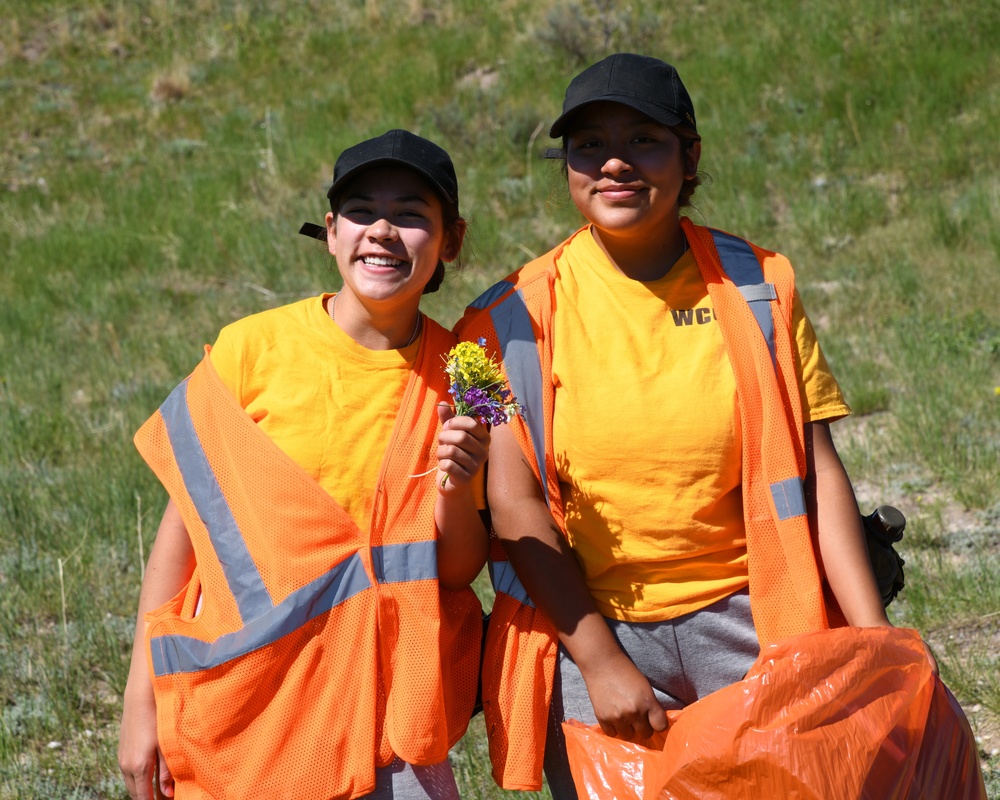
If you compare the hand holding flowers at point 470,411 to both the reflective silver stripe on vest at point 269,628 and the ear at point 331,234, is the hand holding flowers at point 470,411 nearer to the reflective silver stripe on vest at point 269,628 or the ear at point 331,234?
the reflective silver stripe on vest at point 269,628

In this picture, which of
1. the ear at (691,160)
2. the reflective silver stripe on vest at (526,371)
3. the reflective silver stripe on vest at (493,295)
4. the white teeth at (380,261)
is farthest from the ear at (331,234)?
the ear at (691,160)

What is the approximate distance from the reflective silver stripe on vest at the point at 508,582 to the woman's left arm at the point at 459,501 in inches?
1.5

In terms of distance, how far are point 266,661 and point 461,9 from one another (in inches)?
456

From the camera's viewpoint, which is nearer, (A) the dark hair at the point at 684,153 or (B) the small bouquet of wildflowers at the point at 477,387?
(B) the small bouquet of wildflowers at the point at 477,387

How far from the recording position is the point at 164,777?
236cm

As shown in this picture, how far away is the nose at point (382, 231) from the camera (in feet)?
7.82

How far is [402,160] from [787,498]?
106 cm

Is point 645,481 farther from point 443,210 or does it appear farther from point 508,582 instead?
point 443,210

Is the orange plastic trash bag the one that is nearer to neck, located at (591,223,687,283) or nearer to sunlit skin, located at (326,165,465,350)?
neck, located at (591,223,687,283)

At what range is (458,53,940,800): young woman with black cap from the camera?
229cm

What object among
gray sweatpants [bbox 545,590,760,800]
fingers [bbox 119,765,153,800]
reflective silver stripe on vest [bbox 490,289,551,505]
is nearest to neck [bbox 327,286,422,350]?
reflective silver stripe on vest [bbox 490,289,551,505]

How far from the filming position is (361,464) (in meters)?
2.34

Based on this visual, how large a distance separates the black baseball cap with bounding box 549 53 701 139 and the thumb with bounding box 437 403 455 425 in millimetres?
603

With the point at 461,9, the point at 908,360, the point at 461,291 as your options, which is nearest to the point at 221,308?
the point at 461,291
